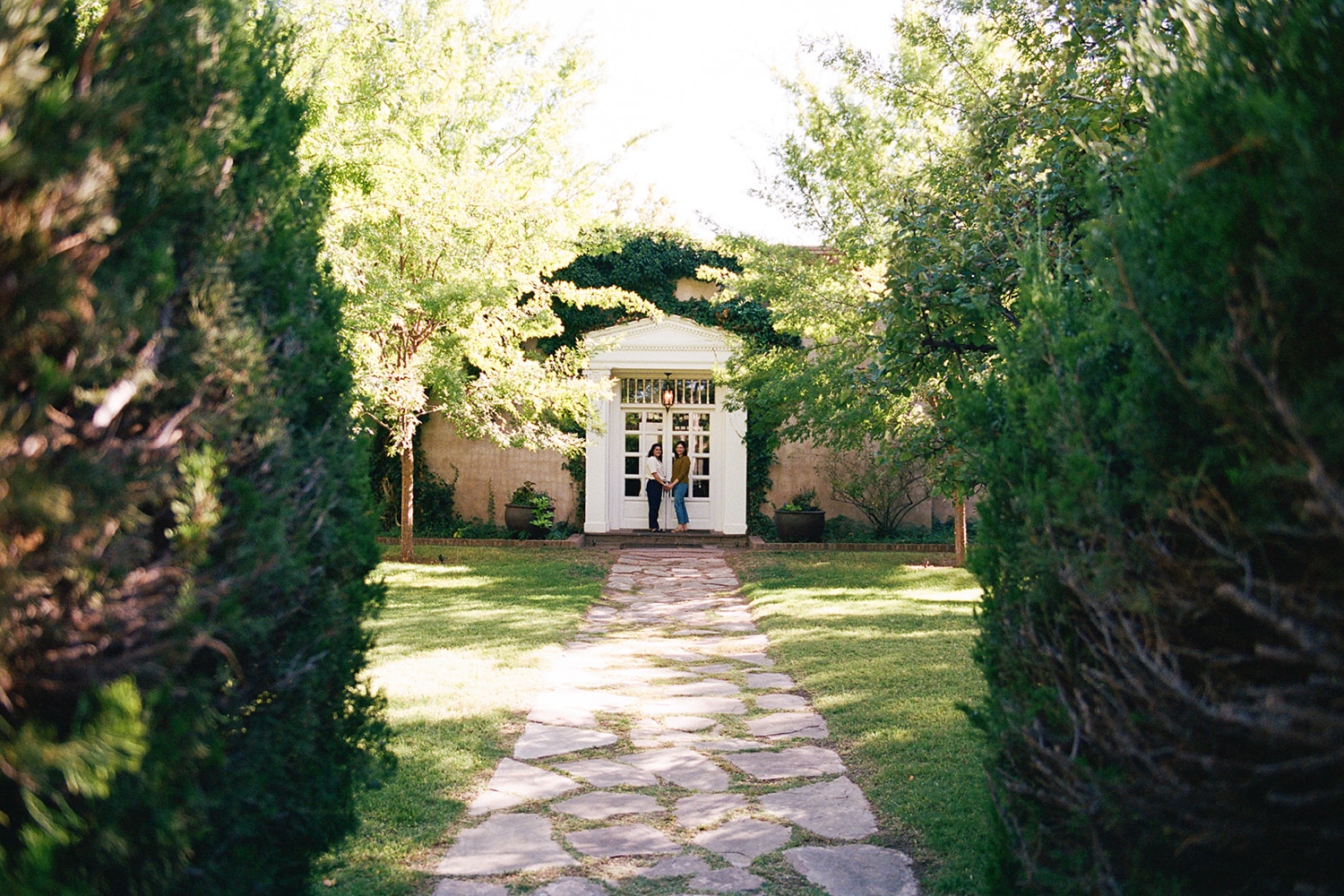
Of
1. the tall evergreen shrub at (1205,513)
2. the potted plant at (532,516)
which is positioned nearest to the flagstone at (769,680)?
the tall evergreen shrub at (1205,513)

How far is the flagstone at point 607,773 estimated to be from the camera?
4.78 meters

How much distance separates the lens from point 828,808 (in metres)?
4.40

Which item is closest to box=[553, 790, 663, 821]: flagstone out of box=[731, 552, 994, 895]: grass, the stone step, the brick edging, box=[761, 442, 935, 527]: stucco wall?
box=[731, 552, 994, 895]: grass

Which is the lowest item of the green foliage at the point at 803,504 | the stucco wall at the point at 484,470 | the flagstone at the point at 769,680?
the flagstone at the point at 769,680

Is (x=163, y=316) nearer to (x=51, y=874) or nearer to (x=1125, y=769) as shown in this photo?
(x=51, y=874)

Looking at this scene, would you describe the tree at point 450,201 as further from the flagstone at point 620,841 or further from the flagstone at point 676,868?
the flagstone at point 676,868

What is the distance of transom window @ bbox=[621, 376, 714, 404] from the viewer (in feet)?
59.2

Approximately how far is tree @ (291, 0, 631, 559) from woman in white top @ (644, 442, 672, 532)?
9.96 feet

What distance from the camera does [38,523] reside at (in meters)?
1.59

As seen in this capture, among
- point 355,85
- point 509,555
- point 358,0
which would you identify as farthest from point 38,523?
point 509,555

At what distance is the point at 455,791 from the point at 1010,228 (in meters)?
4.32

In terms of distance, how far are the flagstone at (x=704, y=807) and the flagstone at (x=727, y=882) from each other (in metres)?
0.53

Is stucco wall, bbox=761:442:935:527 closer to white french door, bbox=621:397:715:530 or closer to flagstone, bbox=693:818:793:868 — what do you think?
white french door, bbox=621:397:715:530

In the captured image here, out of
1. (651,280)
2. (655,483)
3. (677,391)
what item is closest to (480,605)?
(655,483)
